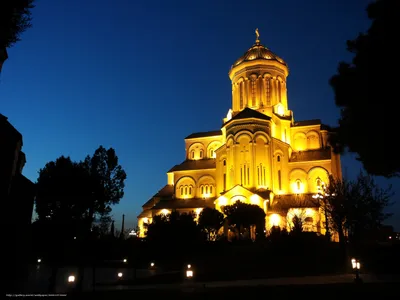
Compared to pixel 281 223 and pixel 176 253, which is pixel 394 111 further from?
pixel 281 223

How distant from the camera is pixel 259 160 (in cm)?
4281

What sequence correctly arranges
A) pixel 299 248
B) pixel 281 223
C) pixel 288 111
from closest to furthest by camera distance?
1. pixel 299 248
2. pixel 281 223
3. pixel 288 111

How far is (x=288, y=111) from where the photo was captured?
166ft

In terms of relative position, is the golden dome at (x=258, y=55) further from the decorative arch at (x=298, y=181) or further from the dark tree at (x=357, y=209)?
the dark tree at (x=357, y=209)

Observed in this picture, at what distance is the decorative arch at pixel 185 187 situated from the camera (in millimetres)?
48188

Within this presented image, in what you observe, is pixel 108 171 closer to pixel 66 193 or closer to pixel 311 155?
pixel 66 193

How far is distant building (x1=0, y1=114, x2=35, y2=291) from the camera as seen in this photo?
1897cm

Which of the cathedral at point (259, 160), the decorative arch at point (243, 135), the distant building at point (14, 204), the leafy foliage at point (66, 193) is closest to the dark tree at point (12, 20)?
the distant building at point (14, 204)

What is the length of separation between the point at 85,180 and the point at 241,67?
3239cm

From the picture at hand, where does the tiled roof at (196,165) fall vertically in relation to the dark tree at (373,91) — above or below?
above

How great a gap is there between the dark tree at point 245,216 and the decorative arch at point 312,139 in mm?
16036

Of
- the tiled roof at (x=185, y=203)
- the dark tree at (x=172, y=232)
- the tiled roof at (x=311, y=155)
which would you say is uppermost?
the tiled roof at (x=311, y=155)

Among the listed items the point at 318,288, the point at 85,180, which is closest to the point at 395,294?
the point at 318,288

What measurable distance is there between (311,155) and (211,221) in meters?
17.3
